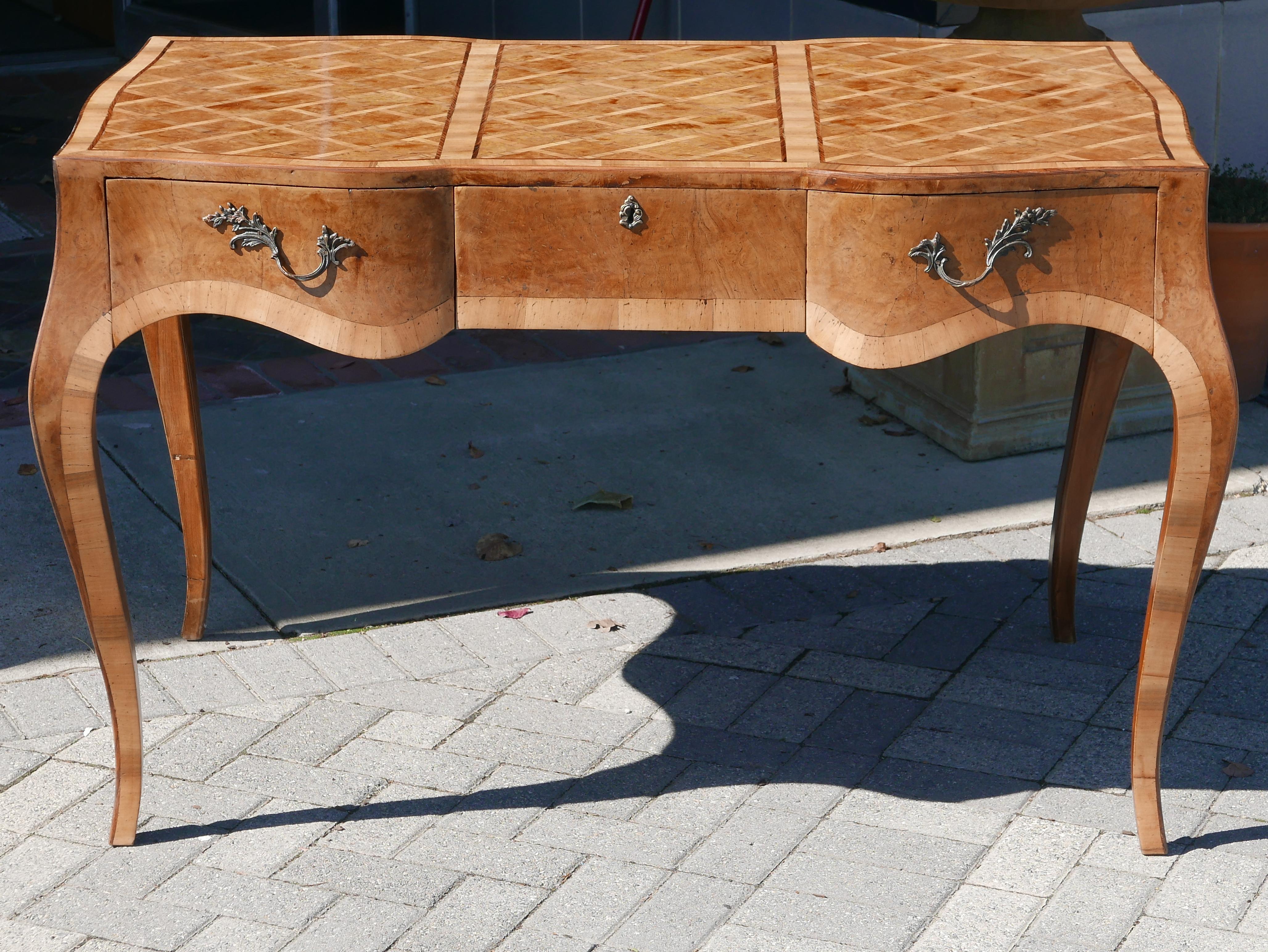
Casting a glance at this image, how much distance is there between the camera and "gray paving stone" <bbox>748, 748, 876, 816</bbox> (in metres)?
2.71

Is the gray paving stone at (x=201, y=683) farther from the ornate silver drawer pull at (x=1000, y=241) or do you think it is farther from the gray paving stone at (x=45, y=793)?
the ornate silver drawer pull at (x=1000, y=241)

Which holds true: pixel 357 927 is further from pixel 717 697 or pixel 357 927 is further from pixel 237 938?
pixel 717 697

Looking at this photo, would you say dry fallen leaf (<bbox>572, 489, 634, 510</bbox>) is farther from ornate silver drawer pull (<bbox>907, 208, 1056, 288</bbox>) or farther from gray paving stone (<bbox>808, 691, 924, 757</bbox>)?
ornate silver drawer pull (<bbox>907, 208, 1056, 288</bbox>)

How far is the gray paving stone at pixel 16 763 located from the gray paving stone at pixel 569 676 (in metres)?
0.92

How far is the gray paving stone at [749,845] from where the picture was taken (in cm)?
253

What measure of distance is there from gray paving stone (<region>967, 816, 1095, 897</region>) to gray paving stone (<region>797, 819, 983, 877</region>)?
0.12ft

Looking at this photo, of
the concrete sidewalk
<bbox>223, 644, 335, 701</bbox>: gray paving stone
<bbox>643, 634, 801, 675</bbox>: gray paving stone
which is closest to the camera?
the concrete sidewalk

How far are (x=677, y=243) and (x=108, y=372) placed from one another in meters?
3.14

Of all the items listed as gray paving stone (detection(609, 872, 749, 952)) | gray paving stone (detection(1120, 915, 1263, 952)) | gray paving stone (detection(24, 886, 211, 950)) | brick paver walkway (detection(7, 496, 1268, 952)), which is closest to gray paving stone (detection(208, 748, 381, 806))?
brick paver walkway (detection(7, 496, 1268, 952))

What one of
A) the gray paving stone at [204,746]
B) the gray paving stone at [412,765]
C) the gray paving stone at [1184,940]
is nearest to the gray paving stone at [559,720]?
the gray paving stone at [412,765]

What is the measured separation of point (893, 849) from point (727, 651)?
0.76 m

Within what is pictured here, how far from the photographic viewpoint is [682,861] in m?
2.56

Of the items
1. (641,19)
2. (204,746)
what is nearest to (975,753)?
(204,746)

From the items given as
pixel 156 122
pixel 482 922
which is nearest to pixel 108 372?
pixel 156 122
